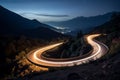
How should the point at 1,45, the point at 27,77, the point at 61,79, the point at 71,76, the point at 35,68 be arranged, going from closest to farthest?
1. the point at 71,76
2. the point at 61,79
3. the point at 27,77
4. the point at 35,68
5. the point at 1,45

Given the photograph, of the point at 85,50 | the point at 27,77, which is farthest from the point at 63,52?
the point at 27,77

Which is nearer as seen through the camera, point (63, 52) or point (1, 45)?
point (63, 52)

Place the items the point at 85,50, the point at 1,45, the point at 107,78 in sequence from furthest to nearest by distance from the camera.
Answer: the point at 1,45
the point at 85,50
the point at 107,78

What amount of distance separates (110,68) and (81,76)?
244cm

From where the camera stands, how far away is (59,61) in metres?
37.3

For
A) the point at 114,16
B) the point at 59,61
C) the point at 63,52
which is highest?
the point at 114,16

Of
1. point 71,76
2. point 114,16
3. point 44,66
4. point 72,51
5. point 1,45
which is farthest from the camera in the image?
point 1,45

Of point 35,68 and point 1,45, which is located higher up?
point 35,68

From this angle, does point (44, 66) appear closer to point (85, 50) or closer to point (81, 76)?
point (81, 76)

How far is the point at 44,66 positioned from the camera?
35.7 m

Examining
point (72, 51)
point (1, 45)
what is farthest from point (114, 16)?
point (1, 45)

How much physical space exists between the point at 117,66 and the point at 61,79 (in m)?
Result: 4.72

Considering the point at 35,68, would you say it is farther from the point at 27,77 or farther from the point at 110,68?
the point at 110,68

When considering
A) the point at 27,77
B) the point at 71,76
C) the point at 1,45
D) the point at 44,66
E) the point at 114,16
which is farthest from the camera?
the point at 1,45
